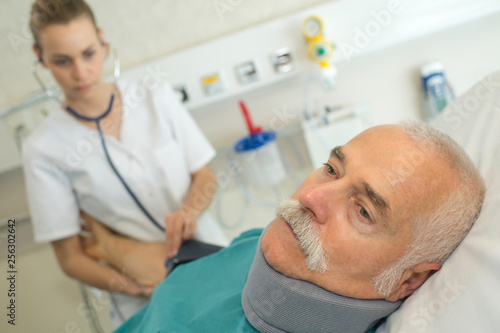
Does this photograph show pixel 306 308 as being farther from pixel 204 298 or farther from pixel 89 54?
pixel 89 54

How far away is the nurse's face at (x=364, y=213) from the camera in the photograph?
802mm

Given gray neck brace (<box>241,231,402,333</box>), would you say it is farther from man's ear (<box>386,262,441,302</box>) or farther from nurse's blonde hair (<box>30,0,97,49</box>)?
nurse's blonde hair (<box>30,0,97,49</box>)

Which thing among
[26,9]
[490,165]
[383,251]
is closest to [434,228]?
[383,251]

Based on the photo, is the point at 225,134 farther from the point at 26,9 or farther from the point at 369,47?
the point at 26,9

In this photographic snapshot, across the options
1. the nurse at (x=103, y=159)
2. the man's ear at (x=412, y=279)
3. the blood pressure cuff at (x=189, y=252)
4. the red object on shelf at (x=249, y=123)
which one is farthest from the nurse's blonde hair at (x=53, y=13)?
the man's ear at (x=412, y=279)

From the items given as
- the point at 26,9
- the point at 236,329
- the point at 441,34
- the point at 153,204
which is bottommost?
the point at 236,329

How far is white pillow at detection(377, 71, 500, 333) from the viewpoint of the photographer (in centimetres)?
68

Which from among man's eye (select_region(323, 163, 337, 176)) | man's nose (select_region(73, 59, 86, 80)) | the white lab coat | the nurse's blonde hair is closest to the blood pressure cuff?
the white lab coat

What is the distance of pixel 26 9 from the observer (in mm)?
1734

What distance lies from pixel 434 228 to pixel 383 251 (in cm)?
11

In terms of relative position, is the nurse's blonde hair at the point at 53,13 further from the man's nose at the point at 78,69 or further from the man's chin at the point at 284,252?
the man's chin at the point at 284,252

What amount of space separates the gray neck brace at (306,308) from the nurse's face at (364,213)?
0.7 inches

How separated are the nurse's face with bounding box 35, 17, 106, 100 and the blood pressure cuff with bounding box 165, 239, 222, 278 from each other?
61cm

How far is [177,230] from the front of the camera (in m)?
1.24
